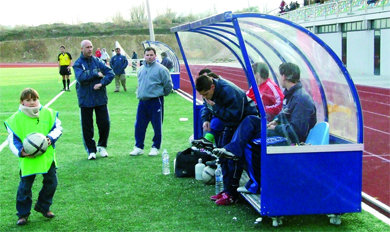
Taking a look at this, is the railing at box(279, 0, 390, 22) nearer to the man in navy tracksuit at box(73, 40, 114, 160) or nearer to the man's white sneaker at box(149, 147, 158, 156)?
the man's white sneaker at box(149, 147, 158, 156)

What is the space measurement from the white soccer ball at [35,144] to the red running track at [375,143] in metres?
3.44

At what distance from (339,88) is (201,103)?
4375 millimetres

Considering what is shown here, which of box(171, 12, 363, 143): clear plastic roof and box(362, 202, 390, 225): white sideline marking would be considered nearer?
box(171, 12, 363, 143): clear plastic roof

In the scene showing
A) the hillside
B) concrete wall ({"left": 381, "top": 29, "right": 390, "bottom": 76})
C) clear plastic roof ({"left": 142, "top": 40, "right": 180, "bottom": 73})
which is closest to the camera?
clear plastic roof ({"left": 142, "top": 40, "right": 180, "bottom": 73})

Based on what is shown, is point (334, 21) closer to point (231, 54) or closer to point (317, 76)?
point (231, 54)

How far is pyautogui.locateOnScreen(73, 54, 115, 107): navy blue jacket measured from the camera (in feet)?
30.8

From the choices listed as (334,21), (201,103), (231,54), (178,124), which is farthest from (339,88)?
(334,21)

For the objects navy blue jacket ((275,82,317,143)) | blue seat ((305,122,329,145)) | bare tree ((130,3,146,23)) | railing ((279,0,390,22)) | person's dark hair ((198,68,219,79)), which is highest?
bare tree ((130,3,146,23))

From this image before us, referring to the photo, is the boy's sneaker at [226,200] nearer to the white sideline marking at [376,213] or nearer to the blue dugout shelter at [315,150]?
the blue dugout shelter at [315,150]

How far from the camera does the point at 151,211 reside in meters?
6.52

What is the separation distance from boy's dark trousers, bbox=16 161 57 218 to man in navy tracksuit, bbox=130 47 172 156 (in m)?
3.76

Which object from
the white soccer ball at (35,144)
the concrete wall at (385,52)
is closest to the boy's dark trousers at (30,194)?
the white soccer ball at (35,144)

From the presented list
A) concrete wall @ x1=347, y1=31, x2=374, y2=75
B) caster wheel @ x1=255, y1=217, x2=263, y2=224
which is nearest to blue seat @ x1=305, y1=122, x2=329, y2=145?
caster wheel @ x1=255, y1=217, x2=263, y2=224

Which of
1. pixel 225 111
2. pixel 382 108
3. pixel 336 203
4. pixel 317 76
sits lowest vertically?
pixel 382 108
